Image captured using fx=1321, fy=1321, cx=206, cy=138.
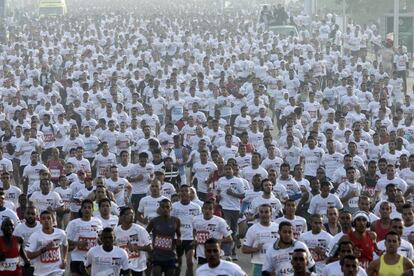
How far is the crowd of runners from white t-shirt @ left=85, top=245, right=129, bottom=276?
0.05 feet

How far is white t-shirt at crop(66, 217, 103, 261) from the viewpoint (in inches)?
623

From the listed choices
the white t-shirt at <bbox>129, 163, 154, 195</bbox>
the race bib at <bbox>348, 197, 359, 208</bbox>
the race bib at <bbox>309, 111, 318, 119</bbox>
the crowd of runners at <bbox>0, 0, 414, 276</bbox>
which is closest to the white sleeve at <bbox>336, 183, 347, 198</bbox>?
the crowd of runners at <bbox>0, 0, 414, 276</bbox>

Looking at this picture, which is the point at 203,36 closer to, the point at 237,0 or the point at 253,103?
the point at 253,103

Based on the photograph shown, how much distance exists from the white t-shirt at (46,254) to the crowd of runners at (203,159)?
1cm

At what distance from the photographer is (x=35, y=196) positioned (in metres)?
18.7

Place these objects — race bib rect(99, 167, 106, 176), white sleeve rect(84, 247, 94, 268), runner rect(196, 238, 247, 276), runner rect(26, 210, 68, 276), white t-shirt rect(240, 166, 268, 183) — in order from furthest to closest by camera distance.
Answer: race bib rect(99, 167, 106, 176) < white t-shirt rect(240, 166, 268, 183) < runner rect(26, 210, 68, 276) < white sleeve rect(84, 247, 94, 268) < runner rect(196, 238, 247, 276)

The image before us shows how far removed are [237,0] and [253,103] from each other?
3313 inches

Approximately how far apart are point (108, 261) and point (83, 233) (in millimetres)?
1590

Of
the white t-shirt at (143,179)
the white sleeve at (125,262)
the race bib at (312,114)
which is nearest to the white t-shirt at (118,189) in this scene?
the white t-shirt at (143,179)

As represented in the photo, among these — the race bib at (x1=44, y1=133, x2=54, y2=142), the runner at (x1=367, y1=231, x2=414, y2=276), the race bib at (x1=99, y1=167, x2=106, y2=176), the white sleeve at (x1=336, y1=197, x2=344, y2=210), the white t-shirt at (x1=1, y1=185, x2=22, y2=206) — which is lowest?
the race bib at (x1=44, y1=133, x2=54, y2=142)

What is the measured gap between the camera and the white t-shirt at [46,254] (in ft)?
50.1

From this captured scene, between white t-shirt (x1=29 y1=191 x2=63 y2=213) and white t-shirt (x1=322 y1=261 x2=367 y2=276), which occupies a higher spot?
white t-shirt (x1=322 y1=261 x2=367 y2=276)

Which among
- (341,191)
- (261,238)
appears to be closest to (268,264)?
(261,238)

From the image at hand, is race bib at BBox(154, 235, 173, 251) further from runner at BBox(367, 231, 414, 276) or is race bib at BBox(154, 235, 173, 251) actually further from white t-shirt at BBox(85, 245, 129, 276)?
runner at BBox(367, 231, 414, 276)
